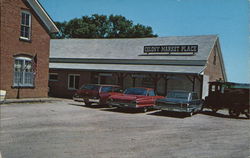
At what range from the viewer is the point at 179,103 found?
15469 millimetres

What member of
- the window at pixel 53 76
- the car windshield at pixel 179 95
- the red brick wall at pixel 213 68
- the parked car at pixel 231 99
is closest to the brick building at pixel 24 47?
the window at pixel 53 76

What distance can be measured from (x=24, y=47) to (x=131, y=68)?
983cm

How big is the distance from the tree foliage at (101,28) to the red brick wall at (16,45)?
40.9 metres

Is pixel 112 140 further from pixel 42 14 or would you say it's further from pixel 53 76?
pixel 53 76

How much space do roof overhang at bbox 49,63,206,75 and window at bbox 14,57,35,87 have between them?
23.2ft

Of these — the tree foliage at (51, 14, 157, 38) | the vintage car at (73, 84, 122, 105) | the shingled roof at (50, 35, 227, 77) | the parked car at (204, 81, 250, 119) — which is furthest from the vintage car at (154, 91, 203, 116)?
the tree foliage at (51, 14, 157, 38)

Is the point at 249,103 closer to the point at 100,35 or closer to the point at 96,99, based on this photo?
the point at 96,99

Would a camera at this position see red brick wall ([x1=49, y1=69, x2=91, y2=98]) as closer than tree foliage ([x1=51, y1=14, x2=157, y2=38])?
Yes

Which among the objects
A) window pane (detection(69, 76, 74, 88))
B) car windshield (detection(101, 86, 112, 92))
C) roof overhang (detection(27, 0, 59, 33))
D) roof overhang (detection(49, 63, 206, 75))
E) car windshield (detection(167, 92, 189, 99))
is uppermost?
roof overhang (detection(27, 0, 59, 33))

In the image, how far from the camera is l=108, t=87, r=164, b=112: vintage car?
1639 centimetres

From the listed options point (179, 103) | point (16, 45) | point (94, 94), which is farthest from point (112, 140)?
point (16, 45)

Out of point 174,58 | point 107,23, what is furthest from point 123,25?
point 174,58

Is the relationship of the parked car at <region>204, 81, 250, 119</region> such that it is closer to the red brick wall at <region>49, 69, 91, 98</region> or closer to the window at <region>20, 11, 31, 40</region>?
the window at <region>20, 11, 31, 40</region>

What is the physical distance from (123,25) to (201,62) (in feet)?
141
